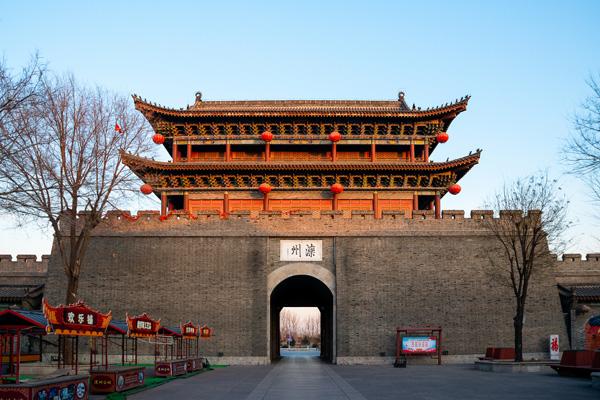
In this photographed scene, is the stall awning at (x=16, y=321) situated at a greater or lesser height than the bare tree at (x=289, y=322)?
greater

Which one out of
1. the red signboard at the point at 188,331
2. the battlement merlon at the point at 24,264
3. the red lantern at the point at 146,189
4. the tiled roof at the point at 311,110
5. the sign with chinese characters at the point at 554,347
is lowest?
the sign with chinese characters at the point at 554,347

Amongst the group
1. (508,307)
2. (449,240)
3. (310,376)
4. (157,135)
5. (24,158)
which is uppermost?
(157,135)

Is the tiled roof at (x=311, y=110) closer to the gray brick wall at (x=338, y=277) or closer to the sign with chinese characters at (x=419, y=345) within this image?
the gray brick wall at (x=338, y=277)

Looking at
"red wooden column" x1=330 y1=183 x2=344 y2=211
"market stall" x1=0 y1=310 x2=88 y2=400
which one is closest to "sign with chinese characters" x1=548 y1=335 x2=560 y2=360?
"red wooden column" x1=330 y1=183 x2=344 y2=211

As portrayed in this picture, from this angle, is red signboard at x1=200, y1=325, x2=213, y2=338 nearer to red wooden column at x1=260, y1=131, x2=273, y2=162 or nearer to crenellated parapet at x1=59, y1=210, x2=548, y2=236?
crenellated parapet at x1=59, y1=210, x2=548, y2=236

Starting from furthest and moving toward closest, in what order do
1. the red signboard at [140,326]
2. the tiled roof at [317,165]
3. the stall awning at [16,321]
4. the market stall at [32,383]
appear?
the tiled roof at [317,165]
the red signboard at [140,326]
the stall awning at [16,321]
the market stall at [32,383]

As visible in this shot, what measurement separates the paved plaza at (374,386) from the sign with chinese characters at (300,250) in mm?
5810

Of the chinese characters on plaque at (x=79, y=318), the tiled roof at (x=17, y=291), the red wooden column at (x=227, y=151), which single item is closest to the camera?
the chinese characters on plaque at (x=79, y=318)

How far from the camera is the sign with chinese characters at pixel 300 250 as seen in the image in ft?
86.5

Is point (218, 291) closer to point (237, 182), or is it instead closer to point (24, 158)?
point (237, 182)

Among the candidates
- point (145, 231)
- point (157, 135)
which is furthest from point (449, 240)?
point (157, 135)

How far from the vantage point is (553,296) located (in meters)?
26.3

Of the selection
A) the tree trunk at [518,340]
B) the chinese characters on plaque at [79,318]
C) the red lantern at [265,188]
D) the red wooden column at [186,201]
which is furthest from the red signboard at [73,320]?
the red wooden column at [186,201]

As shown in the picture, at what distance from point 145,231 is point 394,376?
12235 mm
